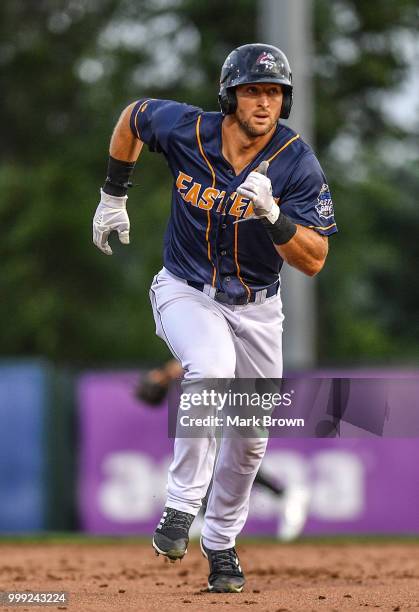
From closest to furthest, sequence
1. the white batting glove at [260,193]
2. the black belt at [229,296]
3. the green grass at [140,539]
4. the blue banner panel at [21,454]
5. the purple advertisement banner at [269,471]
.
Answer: the white batting glove at [260,193]
the black belt at [229,296]
the green grass at [140,539]
the purple advertisement banner at [269,471]
the blue banner panel at [21,454]

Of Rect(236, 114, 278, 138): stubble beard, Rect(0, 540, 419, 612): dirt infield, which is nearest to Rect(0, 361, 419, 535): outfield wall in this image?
Rect(0, 540, 419, 612): dirt infield

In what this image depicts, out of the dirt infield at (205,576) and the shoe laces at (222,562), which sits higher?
the shoe laces at (222,562)

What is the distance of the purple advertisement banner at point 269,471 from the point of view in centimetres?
1145

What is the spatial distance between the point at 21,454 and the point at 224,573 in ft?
19.2

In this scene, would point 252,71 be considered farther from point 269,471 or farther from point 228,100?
point 269,471

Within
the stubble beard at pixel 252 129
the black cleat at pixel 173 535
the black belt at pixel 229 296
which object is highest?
the stubble beard at pixel 252 129

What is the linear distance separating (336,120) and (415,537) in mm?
11231

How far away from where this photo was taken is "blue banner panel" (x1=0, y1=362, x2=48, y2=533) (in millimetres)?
11703

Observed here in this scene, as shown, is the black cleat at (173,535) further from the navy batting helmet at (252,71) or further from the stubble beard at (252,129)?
the navy batting helmet at (252,71)

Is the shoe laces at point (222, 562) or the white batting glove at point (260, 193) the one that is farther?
the shoe laces at point (222, 562)

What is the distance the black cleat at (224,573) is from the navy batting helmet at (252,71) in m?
2.07

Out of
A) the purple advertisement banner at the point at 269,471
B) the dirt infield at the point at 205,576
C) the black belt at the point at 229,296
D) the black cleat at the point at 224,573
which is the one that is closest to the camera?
the dirt infield at the point at 205,576

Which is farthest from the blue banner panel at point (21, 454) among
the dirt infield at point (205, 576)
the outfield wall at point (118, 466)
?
the dirt infield at point (205, 576)

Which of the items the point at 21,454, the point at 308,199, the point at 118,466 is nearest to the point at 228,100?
the point at 308,199
